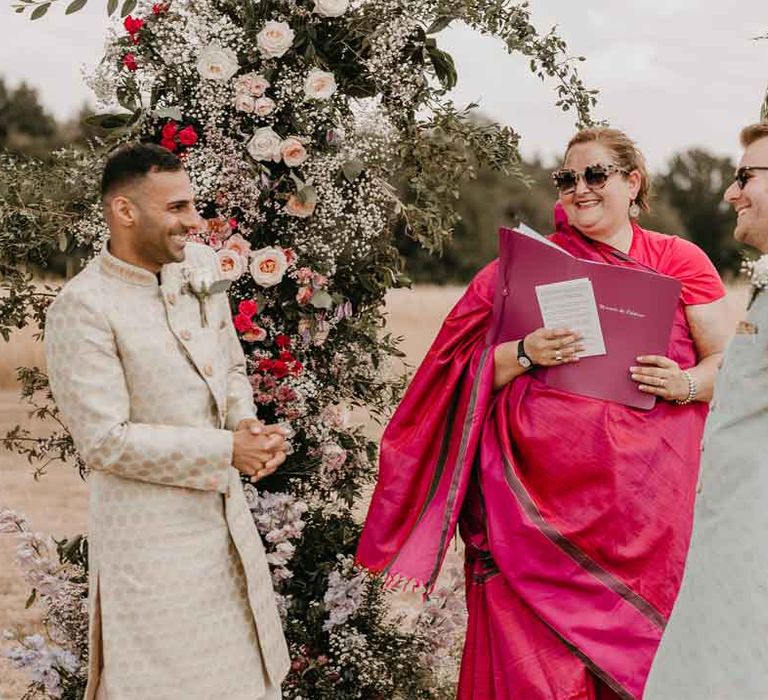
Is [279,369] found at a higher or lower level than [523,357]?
lower

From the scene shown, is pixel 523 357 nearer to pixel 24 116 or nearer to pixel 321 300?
pixel 321 300

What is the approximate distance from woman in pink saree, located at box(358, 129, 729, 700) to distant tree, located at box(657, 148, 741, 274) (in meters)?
37.1

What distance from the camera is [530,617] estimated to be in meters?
3.46

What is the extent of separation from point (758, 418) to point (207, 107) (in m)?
2.05

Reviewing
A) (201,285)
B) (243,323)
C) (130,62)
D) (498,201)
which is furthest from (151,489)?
(498,201)

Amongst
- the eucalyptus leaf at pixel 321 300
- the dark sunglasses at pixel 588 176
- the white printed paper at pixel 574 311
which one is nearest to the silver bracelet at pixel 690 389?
the white printed paper at pixel 574 311

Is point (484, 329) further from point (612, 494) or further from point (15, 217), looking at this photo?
point (15, 217)

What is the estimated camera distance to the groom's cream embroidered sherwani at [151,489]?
2732mm

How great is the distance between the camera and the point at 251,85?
360 centimetres

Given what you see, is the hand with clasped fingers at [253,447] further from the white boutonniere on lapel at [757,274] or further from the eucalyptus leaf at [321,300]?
the white boutonniere on lapel at [757,274]

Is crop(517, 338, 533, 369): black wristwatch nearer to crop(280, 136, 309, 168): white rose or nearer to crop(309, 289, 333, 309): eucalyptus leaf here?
crop(309, 289, 333, 309): eucalyptus leaf

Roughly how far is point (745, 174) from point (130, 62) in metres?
2.02

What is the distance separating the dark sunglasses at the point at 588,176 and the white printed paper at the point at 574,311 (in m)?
0.32

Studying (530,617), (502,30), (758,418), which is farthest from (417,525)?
(502,30)
